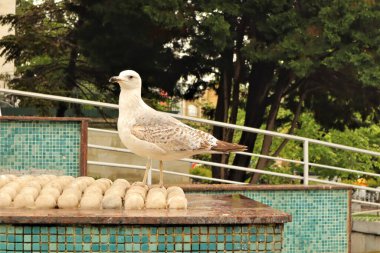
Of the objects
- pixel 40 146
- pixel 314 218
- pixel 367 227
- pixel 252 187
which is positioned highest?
pixel 40 146

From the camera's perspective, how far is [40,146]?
834 centimetres

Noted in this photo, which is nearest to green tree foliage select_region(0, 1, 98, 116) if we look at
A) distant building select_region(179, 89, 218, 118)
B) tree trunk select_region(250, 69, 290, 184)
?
distant building select_region(179, 89, 218, 118)

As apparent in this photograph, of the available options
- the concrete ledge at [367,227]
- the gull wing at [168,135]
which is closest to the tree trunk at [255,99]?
the concrete ledge at [367,227]

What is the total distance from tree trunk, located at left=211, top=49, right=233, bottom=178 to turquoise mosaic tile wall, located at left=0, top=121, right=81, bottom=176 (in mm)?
9877

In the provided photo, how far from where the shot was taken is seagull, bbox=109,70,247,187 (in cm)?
538

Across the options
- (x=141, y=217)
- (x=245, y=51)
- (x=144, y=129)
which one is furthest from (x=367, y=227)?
(x=141, y=217)

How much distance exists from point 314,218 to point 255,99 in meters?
9.99

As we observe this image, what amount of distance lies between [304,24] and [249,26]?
1.90 meters

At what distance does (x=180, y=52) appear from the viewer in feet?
59.4

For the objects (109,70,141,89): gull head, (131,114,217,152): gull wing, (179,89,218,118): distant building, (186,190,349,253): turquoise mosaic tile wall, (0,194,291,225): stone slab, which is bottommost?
(186,190,349,253): turquoise mosaic tile wall

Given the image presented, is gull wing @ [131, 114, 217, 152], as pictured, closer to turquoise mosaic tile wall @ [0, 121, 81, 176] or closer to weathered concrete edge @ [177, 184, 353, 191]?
weathered concrete edge @ [177, 184, 353, 191]

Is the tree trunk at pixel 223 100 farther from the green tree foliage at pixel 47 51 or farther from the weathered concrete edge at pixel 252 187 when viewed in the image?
the weathered concrete edge at pixel 252 187

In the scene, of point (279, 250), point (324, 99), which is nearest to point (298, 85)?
point (324, 99)

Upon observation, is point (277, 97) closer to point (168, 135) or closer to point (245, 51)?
point (245, 51)
